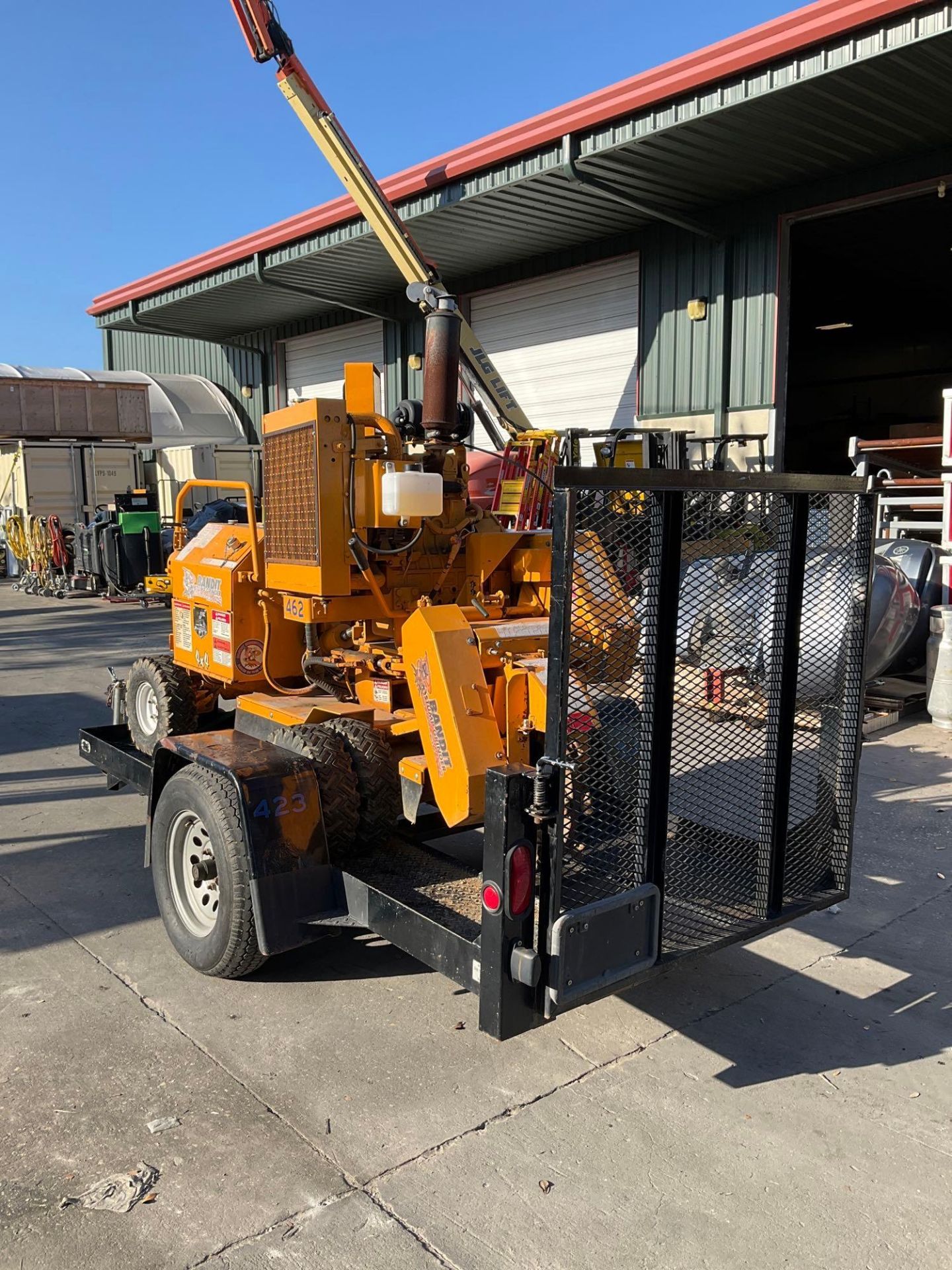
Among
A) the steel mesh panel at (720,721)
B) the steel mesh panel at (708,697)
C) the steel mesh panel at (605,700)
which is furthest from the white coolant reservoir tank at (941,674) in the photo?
the steel mesh panel at (605,700)

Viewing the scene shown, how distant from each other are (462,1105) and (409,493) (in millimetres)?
2372

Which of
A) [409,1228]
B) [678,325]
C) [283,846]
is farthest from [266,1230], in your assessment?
[678,325]

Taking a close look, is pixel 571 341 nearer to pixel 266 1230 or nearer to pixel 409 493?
pixel 409 493

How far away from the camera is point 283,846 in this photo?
3.76 m

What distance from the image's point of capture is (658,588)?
10.0ft

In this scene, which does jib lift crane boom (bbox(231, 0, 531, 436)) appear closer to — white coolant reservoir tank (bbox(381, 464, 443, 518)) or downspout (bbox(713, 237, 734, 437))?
downspout (bbox(713, 237, 734, 437))

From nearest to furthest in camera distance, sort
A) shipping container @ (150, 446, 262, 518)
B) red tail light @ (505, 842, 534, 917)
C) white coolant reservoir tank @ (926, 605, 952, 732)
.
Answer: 1. red tail light @ (505, 842, 534, 917)
2. white coolant reservoir tank @ (926, 605, 952, 732)
3. shipping container @ (150, 446, 262, 518)

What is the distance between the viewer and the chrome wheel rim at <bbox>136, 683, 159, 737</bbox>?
20.5 ft

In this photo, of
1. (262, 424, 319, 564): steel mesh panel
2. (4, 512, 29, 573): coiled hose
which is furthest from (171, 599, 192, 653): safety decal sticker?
(4, 512, 29, 573): coiled hose

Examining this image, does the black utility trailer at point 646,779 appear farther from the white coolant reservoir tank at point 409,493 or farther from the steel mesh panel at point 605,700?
the white coolant reservoir tank at point 409,493

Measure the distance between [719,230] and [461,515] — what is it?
1073 cm

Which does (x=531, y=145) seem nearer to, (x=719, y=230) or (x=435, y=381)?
(x=719, y=230)

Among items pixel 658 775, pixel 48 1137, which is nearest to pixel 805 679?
pixel 658 775

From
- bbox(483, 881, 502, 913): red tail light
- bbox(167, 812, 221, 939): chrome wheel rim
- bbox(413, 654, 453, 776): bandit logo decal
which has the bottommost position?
bbox(167, 812, 221, 939): chrome wheel rim
